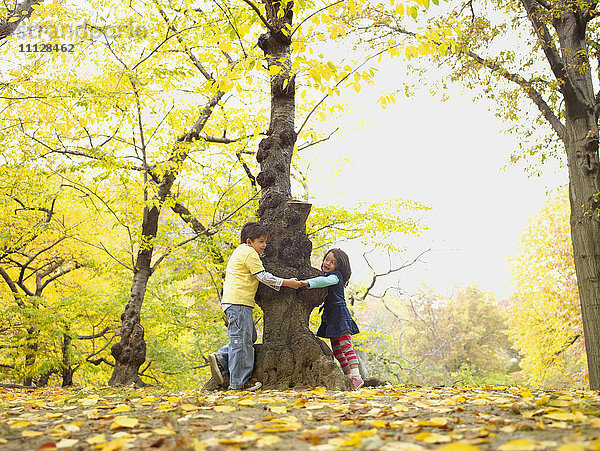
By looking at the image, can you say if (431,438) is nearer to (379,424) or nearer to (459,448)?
(459,448)

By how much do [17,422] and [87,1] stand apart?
898 centimetres

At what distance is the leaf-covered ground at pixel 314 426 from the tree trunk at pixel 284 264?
4.03 feet

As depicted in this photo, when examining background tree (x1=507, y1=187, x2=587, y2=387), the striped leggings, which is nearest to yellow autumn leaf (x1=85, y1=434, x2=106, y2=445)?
the striped leggings

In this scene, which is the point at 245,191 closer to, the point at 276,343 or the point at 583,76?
the point at 276,343

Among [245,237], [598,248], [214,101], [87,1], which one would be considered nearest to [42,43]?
[87,1]

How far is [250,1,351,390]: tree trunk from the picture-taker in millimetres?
4203

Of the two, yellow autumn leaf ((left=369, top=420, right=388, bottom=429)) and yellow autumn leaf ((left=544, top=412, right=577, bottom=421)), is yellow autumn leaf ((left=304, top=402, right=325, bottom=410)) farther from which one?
yellow autumn leaf ((left=544, top=412, right=577, bottom=421))

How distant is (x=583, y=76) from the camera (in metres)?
7.19

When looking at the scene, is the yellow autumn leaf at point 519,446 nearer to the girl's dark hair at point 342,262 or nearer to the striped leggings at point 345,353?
the striped leggings at point 345,353

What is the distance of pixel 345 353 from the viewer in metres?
4.74

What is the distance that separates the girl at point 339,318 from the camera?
15.4ft

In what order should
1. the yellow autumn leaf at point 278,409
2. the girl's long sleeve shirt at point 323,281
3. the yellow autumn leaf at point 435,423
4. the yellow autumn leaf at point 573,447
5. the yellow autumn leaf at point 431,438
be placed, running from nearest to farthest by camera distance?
the yellow autumn leaf at point 573,447
the yellow autumn leaf at point 431,438
the yellow autumn leaf at point 435,423
the yellow autumn leaf at point 278,409
the girl's long sleeve shirt at point 323,281

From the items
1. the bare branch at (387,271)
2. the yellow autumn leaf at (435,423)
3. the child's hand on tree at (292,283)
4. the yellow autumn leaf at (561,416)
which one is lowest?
the yellow autumn leaf at (561,416)

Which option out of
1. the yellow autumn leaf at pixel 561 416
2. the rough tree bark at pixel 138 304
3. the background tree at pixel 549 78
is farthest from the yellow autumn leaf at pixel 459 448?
the rough tree bark at pixel 138 304
